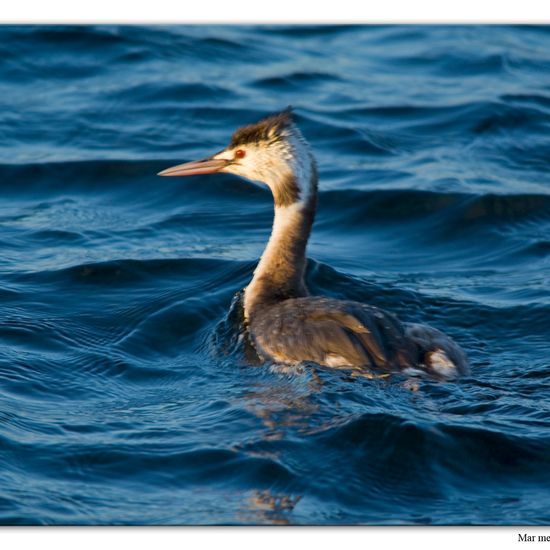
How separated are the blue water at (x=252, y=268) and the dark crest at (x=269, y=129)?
3.89 ft

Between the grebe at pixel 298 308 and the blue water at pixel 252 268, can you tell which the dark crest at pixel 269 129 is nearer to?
the grebe at pixel 298 308

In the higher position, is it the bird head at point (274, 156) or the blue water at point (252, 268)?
the bird head at point (274, 156)

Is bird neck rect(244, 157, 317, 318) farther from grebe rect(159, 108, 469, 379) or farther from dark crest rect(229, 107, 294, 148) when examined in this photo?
dark crest rect(229, 107, 294, 148)

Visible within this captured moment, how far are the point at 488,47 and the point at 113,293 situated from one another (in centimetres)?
671

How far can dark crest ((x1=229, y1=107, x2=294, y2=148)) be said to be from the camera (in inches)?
316

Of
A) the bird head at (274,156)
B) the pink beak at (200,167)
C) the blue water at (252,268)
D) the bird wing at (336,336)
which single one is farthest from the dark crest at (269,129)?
the bird wing at (336,336)

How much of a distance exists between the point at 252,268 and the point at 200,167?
1149 millimetres

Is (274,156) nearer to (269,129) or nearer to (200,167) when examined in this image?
(269,129)

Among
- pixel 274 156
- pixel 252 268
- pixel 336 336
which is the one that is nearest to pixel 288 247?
pixel 274 156

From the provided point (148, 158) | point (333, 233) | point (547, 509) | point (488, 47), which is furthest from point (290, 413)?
point (488, 47)

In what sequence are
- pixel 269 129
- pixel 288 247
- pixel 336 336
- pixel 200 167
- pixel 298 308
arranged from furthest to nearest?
pixel 200 167
pixel 288 247
pixel 269 129
pixel 298 308
pixel 336 336

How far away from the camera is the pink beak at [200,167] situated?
8.24 meters

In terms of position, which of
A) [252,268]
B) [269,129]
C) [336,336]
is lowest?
[252,268]

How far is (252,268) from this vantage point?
916 centimetres
